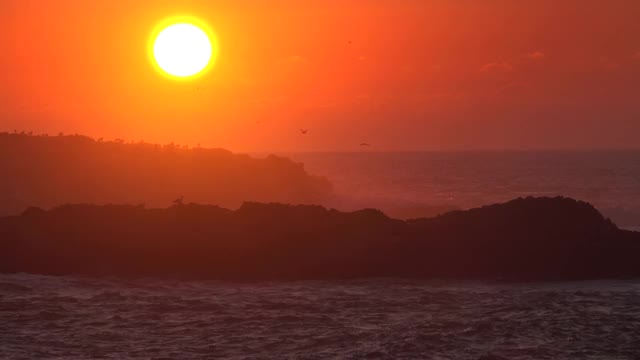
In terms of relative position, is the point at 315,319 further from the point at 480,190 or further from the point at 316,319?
the point at 480,190

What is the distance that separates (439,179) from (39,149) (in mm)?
94652

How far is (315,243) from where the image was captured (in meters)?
32.4

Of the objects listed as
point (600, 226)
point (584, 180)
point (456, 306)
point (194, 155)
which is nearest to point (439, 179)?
point (584, 180)

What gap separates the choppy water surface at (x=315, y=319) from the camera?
18.9 metres

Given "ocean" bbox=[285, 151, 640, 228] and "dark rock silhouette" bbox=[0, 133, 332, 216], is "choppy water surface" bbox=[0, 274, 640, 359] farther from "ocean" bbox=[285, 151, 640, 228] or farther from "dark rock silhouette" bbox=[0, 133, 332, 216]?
"dark rock silhouette" bbox=[0, 133, 332, 216]

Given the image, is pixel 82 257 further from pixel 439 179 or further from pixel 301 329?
pixel 439 179

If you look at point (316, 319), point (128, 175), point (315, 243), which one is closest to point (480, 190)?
point (128, 175)

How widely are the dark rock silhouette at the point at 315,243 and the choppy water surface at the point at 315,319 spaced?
1.89 meters

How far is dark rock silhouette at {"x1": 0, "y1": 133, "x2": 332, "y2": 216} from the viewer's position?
69438 millimetres

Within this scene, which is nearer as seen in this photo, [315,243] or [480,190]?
[315,243]

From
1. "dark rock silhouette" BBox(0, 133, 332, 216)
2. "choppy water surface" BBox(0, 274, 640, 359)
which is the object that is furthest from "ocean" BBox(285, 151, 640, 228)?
"choppy water surface" BBox(0, 274, 640, 359)

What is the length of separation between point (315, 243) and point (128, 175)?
158 feet

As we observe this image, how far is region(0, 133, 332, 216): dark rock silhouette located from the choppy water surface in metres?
42.3

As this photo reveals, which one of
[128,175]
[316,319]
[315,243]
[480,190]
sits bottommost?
[316,319]
